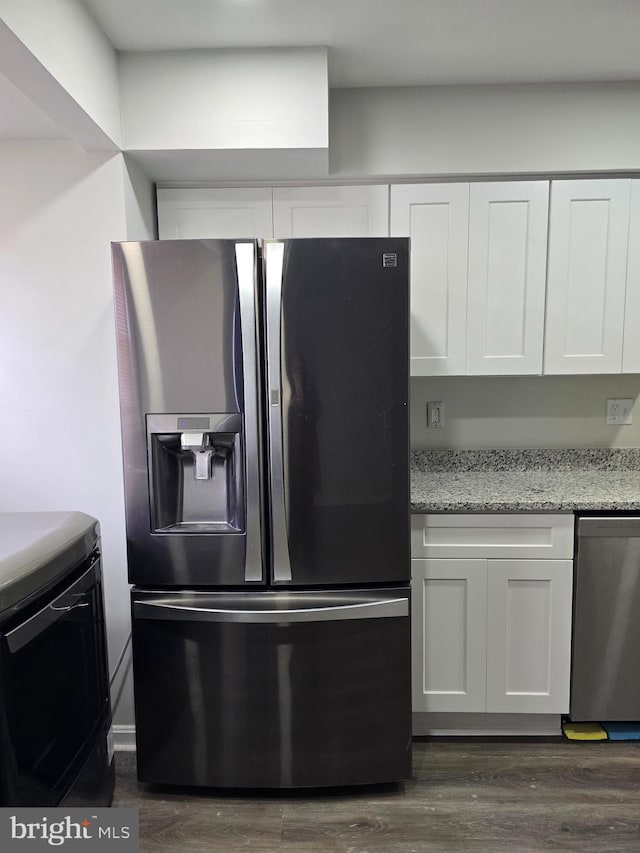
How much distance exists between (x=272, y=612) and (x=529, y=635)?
0.97 m

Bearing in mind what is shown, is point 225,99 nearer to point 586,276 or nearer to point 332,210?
point 332,210

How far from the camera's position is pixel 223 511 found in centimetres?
174

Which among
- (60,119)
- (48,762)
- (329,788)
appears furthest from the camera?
(329,788)

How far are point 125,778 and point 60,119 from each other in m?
2.12

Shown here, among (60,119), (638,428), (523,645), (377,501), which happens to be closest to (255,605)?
(377,501)

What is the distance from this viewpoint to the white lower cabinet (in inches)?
78.1

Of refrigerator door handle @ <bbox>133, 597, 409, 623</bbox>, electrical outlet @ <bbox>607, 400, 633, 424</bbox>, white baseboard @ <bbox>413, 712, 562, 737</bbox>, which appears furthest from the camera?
electrical outlet @ <bbox>607, 400, 633, 424</bbox>

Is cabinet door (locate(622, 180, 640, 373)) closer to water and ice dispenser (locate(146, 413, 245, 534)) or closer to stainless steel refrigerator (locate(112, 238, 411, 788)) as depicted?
stainless steel refrigerator (locate(112, 238, 411, 788))

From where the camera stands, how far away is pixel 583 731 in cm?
207

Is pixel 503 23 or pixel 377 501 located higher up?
pixel 503 23

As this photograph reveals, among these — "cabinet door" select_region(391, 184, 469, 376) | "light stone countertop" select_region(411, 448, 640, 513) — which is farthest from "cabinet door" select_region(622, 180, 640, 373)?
"cabinet door" select_region(391, 184, 469, 376)

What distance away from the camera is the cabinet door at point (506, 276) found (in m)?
2.12

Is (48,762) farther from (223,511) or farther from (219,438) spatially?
(219,438)

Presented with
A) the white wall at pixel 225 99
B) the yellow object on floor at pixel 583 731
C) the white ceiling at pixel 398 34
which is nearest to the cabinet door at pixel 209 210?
Answer: the white wall at pixel 225 99
